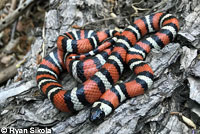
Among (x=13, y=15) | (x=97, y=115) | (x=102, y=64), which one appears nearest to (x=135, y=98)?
(x=97, y=115)

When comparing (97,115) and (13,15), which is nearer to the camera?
(97,115)

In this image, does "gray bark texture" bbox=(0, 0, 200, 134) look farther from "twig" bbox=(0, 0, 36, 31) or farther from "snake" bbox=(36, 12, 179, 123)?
"twig" bbox=(0, 0, 36, 31)

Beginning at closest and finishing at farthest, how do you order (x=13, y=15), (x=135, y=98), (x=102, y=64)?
(x=135, y=98) < (x=102, y=64) < (x=13, y=15)

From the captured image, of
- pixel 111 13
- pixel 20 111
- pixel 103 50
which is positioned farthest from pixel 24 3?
pixel 20 111

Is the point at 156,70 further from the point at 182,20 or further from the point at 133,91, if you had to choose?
the point at 182,20

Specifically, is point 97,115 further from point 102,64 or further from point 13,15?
point 13,15

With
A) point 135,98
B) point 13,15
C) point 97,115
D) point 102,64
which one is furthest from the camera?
point 13,15

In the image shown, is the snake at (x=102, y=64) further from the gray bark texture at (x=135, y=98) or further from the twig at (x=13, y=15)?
the twig at (x=13, y=15)

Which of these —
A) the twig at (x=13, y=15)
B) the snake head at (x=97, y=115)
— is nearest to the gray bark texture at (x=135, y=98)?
the snake head at (x=97, y=115)
